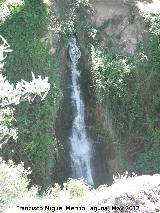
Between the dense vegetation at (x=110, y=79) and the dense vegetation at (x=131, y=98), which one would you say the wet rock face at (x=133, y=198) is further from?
the dense vegetation at (x=131, y=98)

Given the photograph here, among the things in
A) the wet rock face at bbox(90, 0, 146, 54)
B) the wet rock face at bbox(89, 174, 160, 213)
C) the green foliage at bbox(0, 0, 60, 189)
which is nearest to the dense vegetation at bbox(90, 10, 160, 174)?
the wet rock face at bbox(90, 0, 146, 54)

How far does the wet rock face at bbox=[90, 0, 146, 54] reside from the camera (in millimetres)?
20312

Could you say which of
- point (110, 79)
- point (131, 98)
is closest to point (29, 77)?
point (110, 79)

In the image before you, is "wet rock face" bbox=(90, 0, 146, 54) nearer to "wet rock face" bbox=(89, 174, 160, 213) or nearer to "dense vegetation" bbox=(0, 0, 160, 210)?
"dense vegetation" bbox=(0, 0, 160, 210)

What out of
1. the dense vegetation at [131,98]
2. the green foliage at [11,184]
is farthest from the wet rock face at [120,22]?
the green foliage at [11,184]

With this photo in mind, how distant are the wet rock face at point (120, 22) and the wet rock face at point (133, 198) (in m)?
10.2

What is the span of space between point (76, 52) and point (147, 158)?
5077 mm

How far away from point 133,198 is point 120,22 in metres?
11.7

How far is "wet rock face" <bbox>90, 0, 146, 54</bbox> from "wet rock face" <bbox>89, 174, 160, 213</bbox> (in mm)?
10180

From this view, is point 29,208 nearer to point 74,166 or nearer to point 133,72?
point 74,166

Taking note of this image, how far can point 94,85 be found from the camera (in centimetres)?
1961

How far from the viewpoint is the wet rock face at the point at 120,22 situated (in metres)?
20.3

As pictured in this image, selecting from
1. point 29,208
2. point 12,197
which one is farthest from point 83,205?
point 12,197

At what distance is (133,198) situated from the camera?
10.3m
